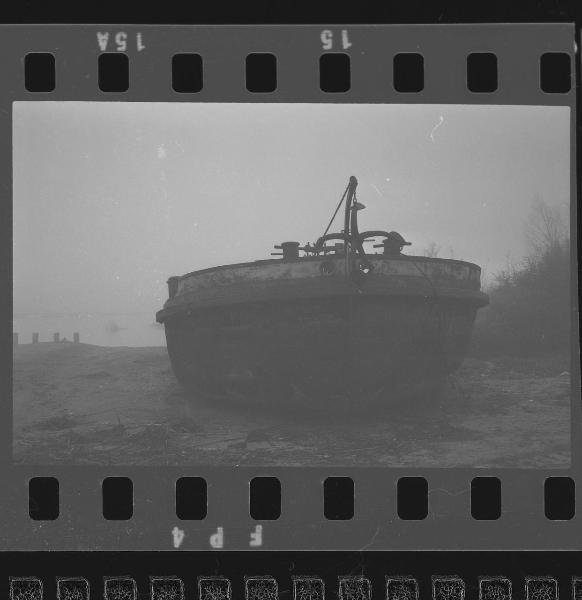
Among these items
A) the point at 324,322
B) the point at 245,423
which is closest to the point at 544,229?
the point at 324,322

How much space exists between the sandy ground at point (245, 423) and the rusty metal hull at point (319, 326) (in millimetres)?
301

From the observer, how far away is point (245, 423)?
5711 mm

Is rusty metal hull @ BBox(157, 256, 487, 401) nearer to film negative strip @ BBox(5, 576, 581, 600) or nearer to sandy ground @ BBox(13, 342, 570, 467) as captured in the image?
sandy ground @ BBox(13, 342, 570, 467)

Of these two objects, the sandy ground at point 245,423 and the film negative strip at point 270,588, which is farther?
the sandy ground at point 245,423

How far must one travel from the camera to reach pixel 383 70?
17.3 ft

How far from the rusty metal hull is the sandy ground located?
0.30 meters

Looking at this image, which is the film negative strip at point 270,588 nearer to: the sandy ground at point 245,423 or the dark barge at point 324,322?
the sandy ground at point 245,423

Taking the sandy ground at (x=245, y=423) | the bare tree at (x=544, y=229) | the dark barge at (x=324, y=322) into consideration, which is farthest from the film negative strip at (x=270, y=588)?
the bare tree at (x=544, y=229)

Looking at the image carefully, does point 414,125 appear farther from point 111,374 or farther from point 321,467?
point 111,374

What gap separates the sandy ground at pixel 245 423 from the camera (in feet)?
→ 18.1

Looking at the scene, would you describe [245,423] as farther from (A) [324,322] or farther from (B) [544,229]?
(B) [544,229]

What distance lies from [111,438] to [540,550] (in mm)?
3933

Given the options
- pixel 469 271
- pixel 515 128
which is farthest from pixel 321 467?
pixel 515 128

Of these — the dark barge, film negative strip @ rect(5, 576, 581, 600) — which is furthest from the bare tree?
film negative strip @ rect(5, 576, 581, 600)
